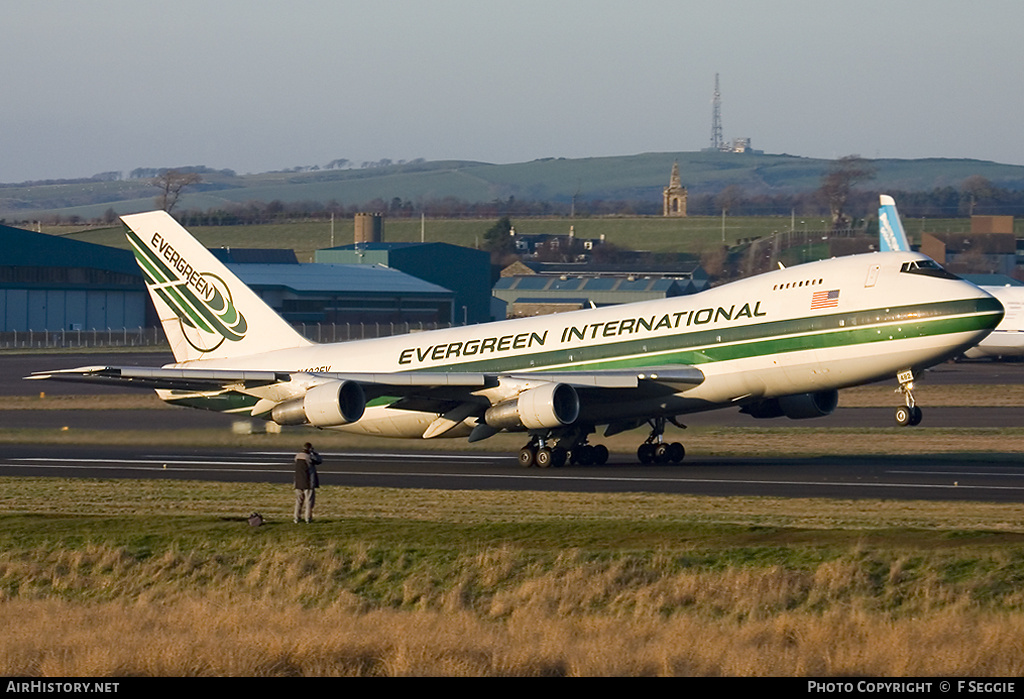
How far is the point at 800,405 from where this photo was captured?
41.4 m

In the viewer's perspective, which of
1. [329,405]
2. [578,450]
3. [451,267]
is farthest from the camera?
[451,267]

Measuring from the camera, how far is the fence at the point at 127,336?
110 m

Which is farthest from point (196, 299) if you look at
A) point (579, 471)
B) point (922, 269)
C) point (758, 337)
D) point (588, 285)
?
point (588, 285)

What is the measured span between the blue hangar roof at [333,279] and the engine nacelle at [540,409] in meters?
83.4

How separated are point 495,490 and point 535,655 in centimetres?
1830

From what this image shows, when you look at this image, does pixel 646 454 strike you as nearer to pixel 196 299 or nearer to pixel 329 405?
pixel 329 405

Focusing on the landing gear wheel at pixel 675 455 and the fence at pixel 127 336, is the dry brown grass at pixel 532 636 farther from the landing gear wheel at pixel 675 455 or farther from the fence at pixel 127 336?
the fence at pixel 127 336

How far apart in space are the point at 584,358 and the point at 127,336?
268 ft

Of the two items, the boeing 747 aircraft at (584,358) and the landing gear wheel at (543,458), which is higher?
the boeing 747 aircraft at (584,358)

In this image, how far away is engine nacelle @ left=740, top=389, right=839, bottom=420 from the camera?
41375 mm

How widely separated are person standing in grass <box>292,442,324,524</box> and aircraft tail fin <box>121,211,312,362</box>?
18.2 meters

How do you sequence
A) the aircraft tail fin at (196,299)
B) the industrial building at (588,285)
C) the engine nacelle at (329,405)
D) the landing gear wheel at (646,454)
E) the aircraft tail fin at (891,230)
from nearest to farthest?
1. the engine nacelle at (329,405)
2. the landing gear wheel at (646,454)
3. the aircraft tail fin at (196,299)
4. the aircraft tail fin at (891,230)
5. the industrial building at (588,285)

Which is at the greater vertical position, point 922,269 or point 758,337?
point 922,269

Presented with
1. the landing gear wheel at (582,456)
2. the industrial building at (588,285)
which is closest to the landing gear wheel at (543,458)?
the landing gear wheel at (582,456)
